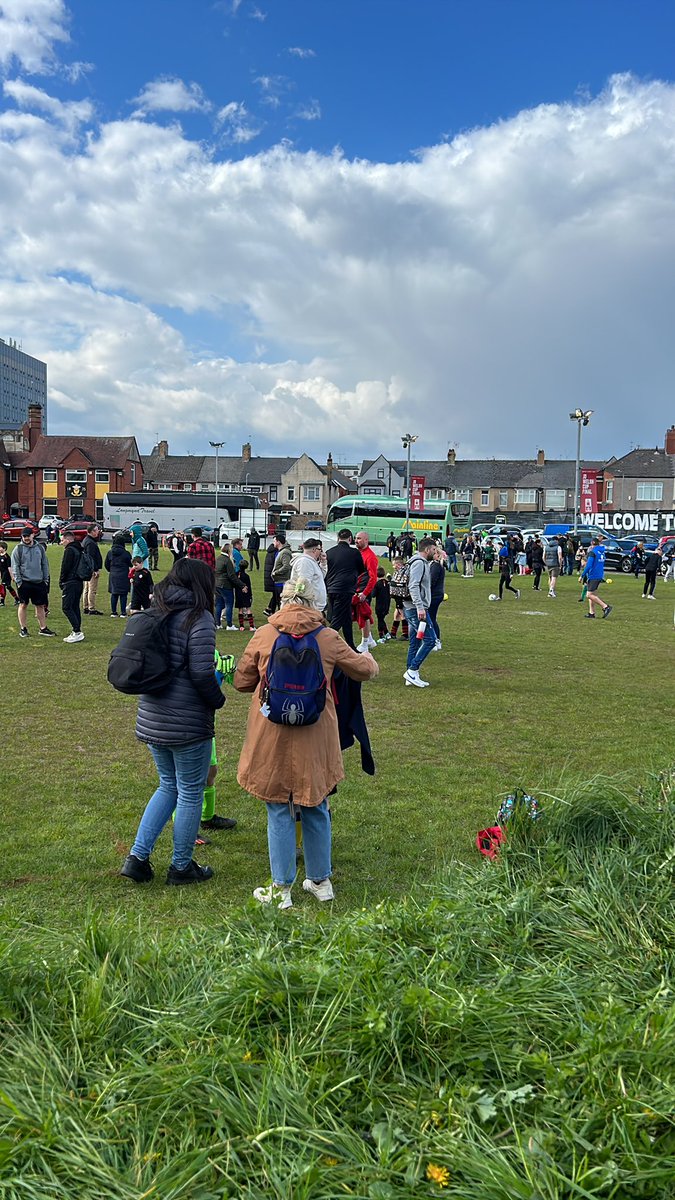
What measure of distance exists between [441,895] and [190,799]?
1.82 meters

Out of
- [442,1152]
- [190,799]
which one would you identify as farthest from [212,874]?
[442,1152]

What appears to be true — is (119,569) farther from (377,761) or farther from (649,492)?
(649,492)

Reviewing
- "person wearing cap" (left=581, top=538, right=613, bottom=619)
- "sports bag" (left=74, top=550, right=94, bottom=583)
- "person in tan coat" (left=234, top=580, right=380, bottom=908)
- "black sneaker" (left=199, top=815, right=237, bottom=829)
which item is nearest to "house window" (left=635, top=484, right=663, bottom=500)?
"person wearing cap" (left=581, top=538, right=613, bottom=619)

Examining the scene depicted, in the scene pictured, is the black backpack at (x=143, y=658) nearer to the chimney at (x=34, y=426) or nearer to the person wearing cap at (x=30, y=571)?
the person wearing cap at (x=30, y=571)

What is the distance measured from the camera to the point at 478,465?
→ 10419 cm

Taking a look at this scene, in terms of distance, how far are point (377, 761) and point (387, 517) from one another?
4875 centimetres

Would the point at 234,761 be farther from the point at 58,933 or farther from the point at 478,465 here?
the point at 478,465

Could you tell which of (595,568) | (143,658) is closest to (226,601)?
(595,568)

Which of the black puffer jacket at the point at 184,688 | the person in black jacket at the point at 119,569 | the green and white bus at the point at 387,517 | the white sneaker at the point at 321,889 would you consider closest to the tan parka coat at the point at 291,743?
the black puffer jacket at the point at 184,688

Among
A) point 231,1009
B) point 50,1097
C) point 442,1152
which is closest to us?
point 442,1152

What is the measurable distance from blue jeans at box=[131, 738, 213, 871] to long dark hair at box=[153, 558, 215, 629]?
84 cm

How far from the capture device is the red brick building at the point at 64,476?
85562mm

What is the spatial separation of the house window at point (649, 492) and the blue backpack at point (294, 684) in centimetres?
8437

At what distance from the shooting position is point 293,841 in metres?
4.76
